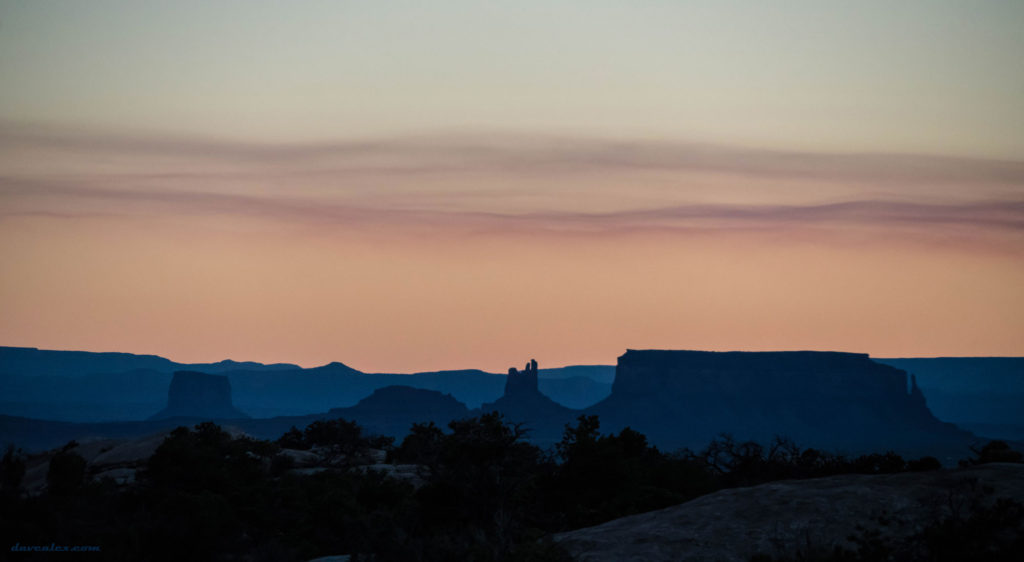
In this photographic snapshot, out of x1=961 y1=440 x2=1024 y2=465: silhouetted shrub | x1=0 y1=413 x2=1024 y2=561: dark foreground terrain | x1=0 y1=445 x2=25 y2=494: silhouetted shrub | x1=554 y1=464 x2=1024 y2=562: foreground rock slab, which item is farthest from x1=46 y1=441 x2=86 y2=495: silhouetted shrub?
x1=961 y1=440 x2=1024 y2=465: silhouetted shrub

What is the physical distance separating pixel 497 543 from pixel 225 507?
68.8 feet

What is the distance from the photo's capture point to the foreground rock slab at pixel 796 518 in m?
36.6

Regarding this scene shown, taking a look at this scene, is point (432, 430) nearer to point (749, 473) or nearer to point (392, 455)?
point (392, 455)

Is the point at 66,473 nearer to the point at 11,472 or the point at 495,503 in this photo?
the point at 11,472

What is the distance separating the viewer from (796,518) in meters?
37.8

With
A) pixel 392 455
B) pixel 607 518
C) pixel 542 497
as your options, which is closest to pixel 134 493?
pixel 542 497

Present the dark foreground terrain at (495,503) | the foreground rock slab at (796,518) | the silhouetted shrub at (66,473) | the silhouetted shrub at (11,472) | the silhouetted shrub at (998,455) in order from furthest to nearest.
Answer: the silhouetted shrub at (11,472) < the silhouetted shrub at (66,473) < the silhouetted shrub at (998,455) < the dark foreground terrain at (495,503) < the foreground rock slab at (796,518)

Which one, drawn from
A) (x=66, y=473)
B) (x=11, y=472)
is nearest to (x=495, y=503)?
(x=66, y=473)

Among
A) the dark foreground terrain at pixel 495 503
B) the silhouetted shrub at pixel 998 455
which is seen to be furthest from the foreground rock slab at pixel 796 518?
the silhouetted shrub at pixel 998 455

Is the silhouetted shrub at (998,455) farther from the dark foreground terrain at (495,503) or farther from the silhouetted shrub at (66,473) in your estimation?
the silhouetted shrub at (66,473)

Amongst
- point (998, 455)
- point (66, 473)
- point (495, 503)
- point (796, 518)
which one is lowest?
point (796, 518)

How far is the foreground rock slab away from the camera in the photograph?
120 feet

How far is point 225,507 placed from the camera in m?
56.2

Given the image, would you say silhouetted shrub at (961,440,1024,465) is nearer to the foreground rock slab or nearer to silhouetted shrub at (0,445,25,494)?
the foreground rock slab
